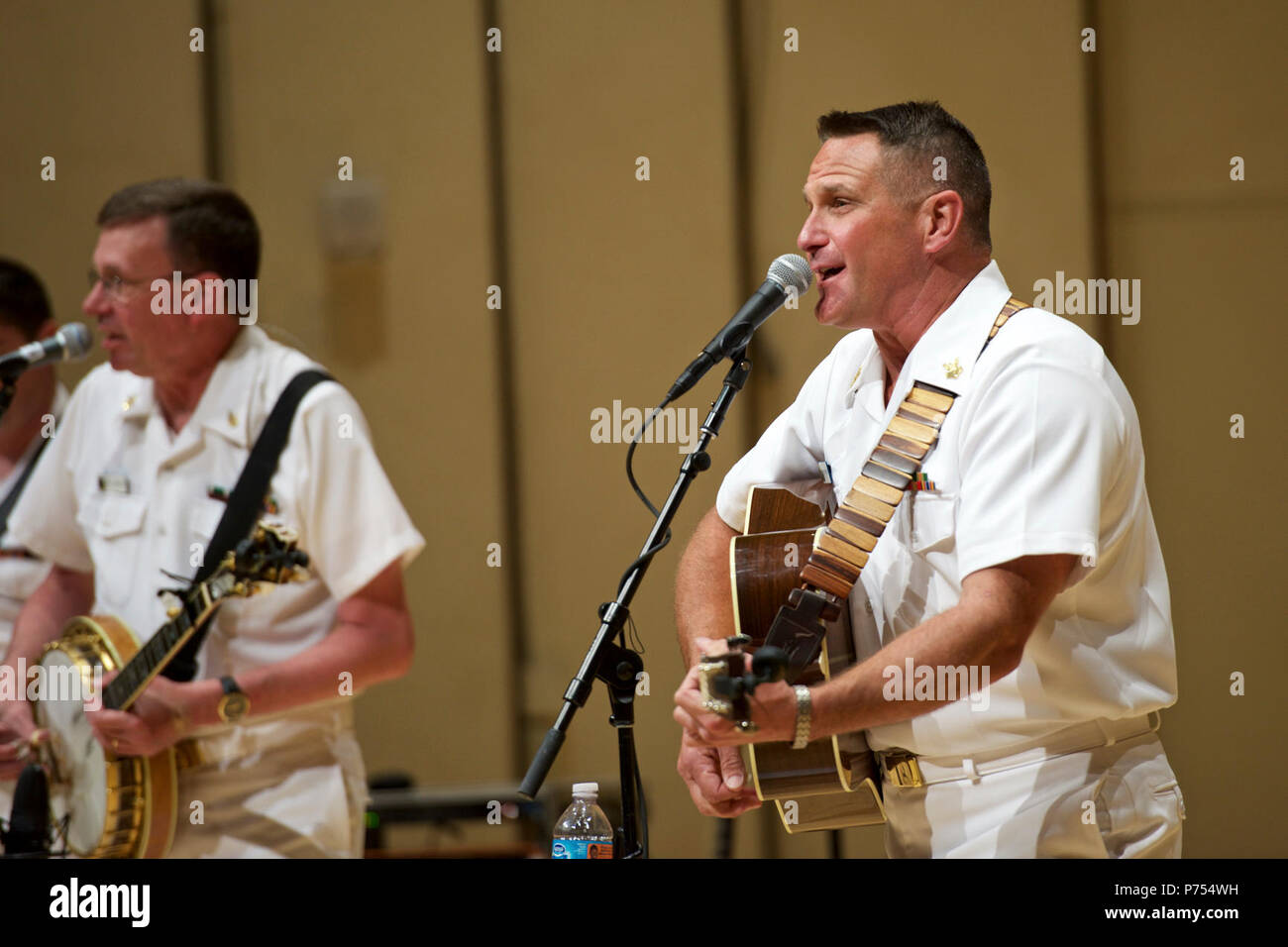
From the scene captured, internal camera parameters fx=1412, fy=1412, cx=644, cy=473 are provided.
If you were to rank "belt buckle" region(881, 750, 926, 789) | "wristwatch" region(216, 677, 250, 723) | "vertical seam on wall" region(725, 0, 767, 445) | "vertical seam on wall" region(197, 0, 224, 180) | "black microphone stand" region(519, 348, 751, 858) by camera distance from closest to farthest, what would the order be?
"black microphone stand" region(519, 348, 751, 858) → "belt buckle" region(881, 750, 926, 789) → "wristwatch" region(216, 677, 250, 723) → "vertical seam on wall" region(725, 0, 767, 445) → "vertical seam on wall" region(197, 0, 224, 180)

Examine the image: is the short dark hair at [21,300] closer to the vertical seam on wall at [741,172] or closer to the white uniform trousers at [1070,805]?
the vertical seam on wall at [741,172]

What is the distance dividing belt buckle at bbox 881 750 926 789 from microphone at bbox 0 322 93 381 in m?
1.99

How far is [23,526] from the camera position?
3521 millimetres

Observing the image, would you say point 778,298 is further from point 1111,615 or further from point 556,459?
point 556,459

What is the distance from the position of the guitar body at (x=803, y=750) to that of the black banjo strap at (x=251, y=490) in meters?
1.19

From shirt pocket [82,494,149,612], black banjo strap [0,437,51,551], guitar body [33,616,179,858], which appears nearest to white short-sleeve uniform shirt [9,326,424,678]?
shirt pocket [82,494,149,612]

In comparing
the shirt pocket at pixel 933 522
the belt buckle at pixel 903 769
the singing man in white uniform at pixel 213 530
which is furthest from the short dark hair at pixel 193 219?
the belt buckle at pixel 903 769

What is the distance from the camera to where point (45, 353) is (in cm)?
314

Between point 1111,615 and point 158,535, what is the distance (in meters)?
2.09

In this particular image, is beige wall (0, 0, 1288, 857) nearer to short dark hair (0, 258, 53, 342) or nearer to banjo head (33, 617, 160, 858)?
short dark hair (0, 258, 53, 342)

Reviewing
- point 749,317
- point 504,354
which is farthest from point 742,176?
point 749,317

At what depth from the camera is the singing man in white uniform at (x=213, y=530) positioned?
9.85ft

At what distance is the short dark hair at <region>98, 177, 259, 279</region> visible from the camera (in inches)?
130
